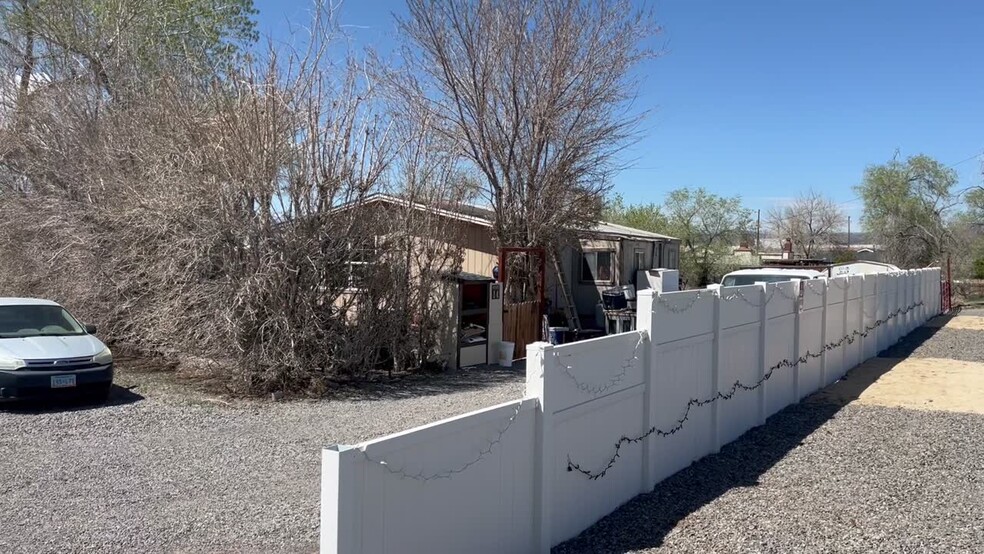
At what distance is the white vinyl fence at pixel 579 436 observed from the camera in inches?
136

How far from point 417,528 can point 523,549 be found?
1121 mm

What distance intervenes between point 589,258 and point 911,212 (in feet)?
84.2

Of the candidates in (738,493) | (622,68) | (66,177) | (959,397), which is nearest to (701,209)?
(622,68)

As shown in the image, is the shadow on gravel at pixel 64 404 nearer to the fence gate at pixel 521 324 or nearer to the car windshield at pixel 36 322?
the car windshield at pixel 36 322

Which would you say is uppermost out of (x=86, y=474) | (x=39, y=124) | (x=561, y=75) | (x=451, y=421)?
(x=561, y=75)

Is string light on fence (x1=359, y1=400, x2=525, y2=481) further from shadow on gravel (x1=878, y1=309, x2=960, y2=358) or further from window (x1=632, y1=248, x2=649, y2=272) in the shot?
window (x1=632, y1=248, x2=649, y2=272)

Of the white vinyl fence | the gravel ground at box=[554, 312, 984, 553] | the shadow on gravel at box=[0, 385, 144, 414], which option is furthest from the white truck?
the shadow on gravel at box=[0, 385, 144, 414]

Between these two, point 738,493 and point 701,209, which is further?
point 701,209

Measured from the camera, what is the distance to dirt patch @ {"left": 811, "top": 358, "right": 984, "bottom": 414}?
10.1 meters

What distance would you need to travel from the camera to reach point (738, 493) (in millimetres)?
6016

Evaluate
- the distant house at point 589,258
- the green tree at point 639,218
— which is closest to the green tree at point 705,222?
the green tree at point 639,218

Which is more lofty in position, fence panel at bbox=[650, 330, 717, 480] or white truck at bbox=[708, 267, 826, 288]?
white truck at bbox=[708, 267, 826, 288]

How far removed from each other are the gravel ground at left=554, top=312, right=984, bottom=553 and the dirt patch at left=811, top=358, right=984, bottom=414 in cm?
122

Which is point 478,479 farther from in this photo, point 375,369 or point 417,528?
point 375,369
